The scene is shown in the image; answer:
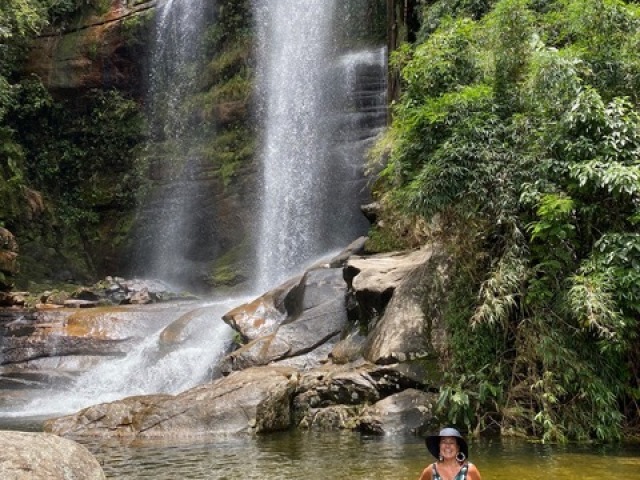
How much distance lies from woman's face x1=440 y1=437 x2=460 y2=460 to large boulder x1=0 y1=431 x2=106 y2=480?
294cm

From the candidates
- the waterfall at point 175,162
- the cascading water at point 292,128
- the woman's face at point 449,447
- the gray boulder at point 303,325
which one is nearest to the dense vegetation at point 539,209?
the gray boulder at point 303,325

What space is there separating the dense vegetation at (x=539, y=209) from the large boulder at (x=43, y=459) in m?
5.48

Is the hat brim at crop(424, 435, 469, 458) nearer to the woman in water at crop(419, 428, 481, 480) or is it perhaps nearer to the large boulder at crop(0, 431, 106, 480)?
the woman in water at crop(419, 428, 481, 480)

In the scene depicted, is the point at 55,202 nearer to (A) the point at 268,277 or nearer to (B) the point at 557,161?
(A) the point at 268,277

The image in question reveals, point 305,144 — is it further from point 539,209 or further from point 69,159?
point 539,209

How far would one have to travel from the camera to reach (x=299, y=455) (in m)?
8.70

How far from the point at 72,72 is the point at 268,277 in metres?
13.9

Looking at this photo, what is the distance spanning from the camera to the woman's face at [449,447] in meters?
4.39

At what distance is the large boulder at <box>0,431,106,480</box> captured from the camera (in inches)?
192

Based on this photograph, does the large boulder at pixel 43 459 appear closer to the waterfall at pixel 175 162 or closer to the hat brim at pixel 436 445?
the hat brim at pixel 436 445

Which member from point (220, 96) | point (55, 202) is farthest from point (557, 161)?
point (55, 202)

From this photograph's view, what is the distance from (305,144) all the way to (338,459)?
18936 millimetres

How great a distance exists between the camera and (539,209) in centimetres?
914

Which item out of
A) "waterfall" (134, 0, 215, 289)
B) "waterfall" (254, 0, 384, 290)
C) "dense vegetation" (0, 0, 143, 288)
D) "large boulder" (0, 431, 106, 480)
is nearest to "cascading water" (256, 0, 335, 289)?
"waterfall" (254, 0, 384, 290)
